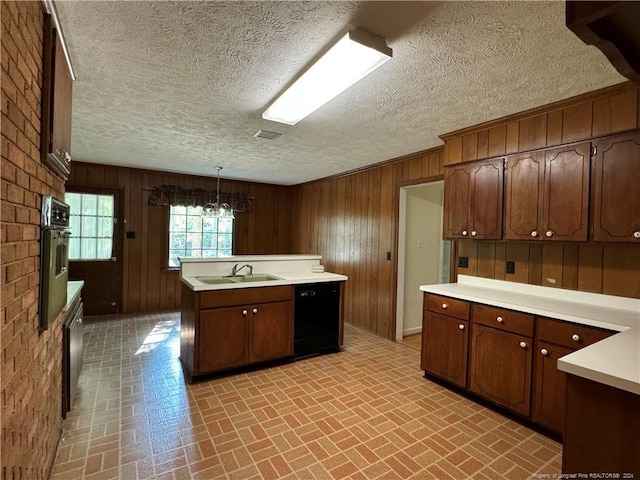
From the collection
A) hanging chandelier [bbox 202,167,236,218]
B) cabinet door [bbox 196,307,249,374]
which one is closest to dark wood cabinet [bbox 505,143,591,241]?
cabinet door [bbox 196,307,249,374]

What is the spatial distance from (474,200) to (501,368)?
147cm

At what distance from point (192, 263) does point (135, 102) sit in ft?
5.33

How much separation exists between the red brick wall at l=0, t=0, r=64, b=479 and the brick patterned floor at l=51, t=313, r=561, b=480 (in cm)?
58

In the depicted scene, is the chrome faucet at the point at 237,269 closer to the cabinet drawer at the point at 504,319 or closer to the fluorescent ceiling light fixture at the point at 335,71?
the fluorescent ceiling light fixture at the point at 335,71

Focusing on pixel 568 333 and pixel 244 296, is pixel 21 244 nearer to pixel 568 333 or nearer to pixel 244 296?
pixel 244 296

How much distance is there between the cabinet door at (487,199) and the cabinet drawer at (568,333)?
0.85 m

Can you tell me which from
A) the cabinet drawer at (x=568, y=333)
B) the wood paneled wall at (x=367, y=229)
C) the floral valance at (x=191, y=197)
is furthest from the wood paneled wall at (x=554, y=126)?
the floral valance at (x=191, y=197)

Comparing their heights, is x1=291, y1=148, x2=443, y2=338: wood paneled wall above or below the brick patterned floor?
above

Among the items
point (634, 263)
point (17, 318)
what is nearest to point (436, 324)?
point (634, 263)

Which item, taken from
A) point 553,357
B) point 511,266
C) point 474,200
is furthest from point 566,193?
point 553,357

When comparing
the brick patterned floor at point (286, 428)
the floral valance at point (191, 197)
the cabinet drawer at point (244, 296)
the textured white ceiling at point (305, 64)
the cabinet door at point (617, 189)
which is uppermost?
the textured white ceiling at point (305, 64)

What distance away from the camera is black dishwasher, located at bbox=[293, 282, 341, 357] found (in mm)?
3479

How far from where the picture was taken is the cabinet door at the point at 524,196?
250 cm

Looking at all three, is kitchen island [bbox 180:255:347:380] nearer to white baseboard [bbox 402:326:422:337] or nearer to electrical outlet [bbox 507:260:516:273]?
white baseboard [bbox 402:326:422:337]
